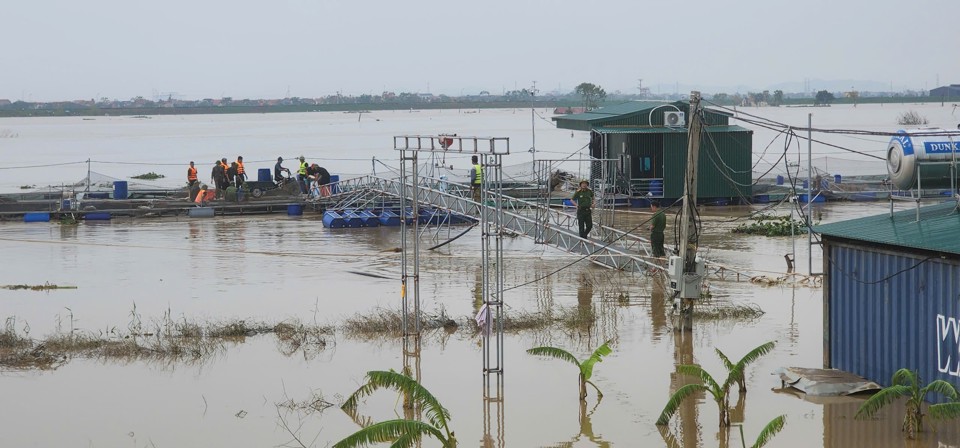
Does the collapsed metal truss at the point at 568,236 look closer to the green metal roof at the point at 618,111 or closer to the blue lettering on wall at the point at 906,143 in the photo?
the blue lettering on wall at the point at 906,143

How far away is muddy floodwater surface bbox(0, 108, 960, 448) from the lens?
13.9m

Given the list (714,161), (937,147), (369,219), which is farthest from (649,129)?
(937,147)

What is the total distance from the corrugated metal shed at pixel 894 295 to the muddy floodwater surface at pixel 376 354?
0.75 meters

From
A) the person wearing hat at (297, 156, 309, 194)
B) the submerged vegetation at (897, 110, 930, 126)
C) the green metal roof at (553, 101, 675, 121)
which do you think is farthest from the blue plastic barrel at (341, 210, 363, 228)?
the submerged vegetation at (897, 110, 930, 126)

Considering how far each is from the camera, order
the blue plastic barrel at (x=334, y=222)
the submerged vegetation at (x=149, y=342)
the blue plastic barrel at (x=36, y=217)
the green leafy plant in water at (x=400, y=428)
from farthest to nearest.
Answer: the blue plastic barrel at (x=36, y=217)
the blue plastic barrel at (x=334, y=222)
the submerged vegetation at (x=149, y=342)
the green leafy plant in water at (x=400, y=428)

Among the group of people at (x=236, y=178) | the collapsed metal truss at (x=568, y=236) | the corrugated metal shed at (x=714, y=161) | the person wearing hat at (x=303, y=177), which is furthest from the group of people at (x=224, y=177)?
the corrugated metal shed at (x=714, y=161)

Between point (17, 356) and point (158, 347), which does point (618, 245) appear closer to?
point (158, 347)

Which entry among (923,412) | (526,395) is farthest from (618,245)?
(923,412)

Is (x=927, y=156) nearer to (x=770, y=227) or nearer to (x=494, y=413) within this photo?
(x=494, y=413)

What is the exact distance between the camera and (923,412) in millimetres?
13688

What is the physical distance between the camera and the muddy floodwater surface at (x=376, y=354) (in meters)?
13.9

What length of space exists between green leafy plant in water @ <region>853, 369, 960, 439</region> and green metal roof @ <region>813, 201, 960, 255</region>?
57.8 inches

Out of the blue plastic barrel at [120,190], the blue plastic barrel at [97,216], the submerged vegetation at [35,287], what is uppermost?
the blue plastic barrel at [120,190]

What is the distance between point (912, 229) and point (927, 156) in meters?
1.26
